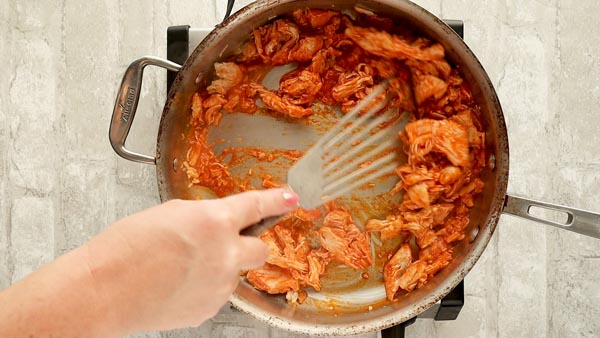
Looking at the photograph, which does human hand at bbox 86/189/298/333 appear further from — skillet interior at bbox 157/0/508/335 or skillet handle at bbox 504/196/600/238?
skillet handle at bbox 504/196/600/238

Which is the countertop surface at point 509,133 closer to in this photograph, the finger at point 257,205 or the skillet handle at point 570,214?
the skillet handle at point 570,214

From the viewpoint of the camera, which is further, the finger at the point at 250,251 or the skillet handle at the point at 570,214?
the skillet handle at the point at 570,214

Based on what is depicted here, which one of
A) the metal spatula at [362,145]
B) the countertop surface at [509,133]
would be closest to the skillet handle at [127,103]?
the countertop surface at [509,133]

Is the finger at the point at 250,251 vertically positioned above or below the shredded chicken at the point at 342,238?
above

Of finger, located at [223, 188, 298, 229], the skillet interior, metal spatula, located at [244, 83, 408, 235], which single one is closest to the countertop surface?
the skillet interior

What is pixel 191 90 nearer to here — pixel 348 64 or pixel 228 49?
pixel 228 49

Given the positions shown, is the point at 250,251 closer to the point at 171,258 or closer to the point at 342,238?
the point at 171,258

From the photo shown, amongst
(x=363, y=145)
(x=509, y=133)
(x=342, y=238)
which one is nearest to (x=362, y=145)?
(x=363, y=145)
